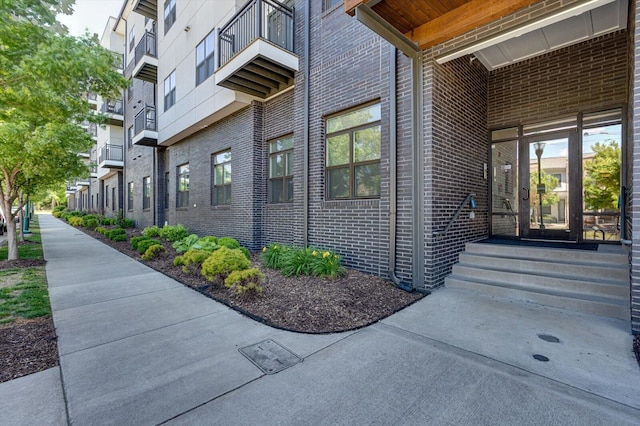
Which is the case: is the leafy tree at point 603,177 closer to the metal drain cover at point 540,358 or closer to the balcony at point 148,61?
the metal drain cover at point 540,358

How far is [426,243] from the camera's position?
5.02 m

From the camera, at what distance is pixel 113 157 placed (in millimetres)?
20188

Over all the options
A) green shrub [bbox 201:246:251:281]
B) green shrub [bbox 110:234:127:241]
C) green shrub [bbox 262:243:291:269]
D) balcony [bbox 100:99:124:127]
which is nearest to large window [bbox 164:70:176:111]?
green shrub [bbox 110:234:127:241]

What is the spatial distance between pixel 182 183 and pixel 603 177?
1351 centimetres

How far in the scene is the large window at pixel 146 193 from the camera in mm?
16062

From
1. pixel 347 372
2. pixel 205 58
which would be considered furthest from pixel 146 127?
pixel 347 372

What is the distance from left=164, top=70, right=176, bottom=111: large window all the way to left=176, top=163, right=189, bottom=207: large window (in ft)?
8.50

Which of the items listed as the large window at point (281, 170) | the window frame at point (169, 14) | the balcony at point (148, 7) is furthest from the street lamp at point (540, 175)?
the balcony at point (148, 7)

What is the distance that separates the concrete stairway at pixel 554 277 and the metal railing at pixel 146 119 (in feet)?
45.8

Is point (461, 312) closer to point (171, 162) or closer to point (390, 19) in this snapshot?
point (390, 19)

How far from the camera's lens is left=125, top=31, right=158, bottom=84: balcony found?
13.4 m

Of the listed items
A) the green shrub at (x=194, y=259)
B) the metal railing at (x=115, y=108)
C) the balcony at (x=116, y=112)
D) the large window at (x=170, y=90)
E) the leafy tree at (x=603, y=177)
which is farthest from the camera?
the metal railing at (x=115, y=108)

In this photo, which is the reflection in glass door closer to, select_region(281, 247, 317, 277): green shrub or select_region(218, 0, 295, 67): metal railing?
select_region(281, 247, 317, 277): green shrub

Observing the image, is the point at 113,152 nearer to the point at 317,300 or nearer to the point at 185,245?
the point at 185,245
